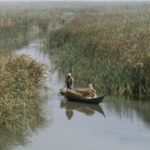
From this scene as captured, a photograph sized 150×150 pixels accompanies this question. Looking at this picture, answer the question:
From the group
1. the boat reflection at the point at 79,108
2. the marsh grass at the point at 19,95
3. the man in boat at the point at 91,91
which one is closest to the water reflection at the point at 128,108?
the boat reflection at the point at 79,108

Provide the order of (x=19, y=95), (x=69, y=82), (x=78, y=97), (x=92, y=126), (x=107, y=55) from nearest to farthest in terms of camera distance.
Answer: (x=92, y=126) < (x=19, y=95) < (x=78, y=97) < (x=69, y=82) < (x=107, y=55)

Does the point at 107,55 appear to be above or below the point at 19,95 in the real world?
above

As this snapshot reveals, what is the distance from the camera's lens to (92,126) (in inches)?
861

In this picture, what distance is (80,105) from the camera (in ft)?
82.4

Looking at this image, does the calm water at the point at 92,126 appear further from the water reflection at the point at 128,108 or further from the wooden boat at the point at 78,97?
the wooden boat at the point at 78,97

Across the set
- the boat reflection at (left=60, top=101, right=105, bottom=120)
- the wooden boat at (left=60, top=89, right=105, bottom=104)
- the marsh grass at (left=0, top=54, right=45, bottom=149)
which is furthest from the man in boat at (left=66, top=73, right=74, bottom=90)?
the marsh grass at (left=0, top=54, right=45, bottom=149)

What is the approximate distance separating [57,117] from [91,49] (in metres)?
8.72

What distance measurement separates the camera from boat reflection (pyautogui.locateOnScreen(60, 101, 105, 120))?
24.1 m

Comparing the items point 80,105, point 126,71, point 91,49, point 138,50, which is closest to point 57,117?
point 80,105

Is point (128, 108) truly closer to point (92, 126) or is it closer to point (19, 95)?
point (92, 126)

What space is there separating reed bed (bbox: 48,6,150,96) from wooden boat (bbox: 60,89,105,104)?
46.4 inches

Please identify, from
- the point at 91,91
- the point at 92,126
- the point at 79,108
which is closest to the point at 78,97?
the point at 79,108

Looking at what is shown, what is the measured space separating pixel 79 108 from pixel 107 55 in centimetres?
472

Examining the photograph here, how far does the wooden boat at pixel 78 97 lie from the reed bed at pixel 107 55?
3.86 ft
